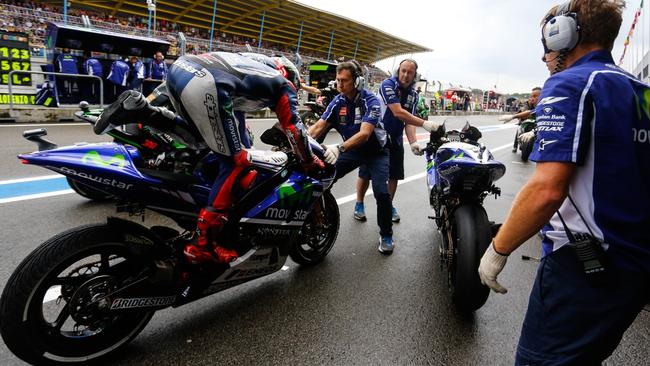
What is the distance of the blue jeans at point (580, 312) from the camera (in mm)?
1296

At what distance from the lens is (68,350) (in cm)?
192

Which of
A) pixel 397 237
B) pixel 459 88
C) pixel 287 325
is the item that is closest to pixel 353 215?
pixel 397 237

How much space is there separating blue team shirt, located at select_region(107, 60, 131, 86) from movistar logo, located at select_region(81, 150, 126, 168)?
11.7 m

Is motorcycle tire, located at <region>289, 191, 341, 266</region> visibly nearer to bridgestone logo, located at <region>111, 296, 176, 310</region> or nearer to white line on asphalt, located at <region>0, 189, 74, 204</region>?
bridgestone logo, located at <region>111, 296, 176, 310</region>

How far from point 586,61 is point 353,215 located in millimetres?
3706

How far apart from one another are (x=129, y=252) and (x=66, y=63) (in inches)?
487

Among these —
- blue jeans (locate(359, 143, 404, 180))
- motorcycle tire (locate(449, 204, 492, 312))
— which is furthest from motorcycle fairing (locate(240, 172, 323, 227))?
blue jeans (locate(359, 143, 404, 180))

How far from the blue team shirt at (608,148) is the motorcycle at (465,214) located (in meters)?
1.26

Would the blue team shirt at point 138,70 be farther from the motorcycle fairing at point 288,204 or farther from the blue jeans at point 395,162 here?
→ the motorcycle fairing at point 288,204

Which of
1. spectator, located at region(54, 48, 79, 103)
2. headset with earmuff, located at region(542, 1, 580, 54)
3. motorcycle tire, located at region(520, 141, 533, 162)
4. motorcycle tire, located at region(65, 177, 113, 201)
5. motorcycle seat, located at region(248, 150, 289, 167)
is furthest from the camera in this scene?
spectator, located at region(54, 48, 79, 103)

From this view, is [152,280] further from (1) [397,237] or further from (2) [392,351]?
(1) [397,237]

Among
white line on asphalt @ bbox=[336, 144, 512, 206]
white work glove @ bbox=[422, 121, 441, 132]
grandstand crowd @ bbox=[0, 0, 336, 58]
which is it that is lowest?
white line on asphalt @ bbox=[336, 144, 512, 206]

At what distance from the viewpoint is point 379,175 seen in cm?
405

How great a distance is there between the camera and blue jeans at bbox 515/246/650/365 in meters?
1.30
